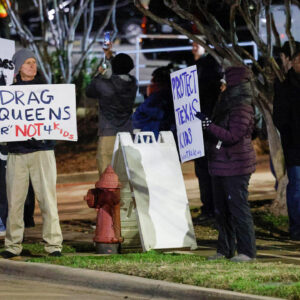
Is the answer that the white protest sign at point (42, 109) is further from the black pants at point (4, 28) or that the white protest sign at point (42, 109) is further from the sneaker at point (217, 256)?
the black pants at point (4, 28)

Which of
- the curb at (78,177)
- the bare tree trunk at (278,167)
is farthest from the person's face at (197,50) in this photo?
the curb at (78,177)

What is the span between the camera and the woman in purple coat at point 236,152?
9.51 meters

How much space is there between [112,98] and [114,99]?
3cm

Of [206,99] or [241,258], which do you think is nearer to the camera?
[241,258]

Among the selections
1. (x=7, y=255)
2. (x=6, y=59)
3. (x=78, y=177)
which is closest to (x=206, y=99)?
(x=6, y=59)

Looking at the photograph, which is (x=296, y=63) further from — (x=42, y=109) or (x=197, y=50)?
(x=197, y=50)

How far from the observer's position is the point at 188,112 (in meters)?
10.3

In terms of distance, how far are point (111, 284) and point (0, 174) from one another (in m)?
4.09

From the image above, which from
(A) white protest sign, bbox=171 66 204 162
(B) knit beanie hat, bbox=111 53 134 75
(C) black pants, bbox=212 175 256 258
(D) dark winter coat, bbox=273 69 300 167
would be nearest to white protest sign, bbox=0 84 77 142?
(A) white protest sign, bbox=171 66 204 162

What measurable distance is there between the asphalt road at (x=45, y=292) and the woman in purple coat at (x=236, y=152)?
59.6 inches

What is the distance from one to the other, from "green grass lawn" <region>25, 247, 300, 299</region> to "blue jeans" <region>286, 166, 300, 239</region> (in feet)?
5.78

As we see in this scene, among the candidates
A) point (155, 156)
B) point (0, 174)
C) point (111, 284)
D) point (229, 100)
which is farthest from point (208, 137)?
point (0, 174)

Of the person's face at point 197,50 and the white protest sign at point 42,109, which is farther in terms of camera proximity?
the person's face at point 197,50

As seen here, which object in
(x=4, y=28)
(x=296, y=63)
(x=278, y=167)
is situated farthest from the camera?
(x=4, y=28)
